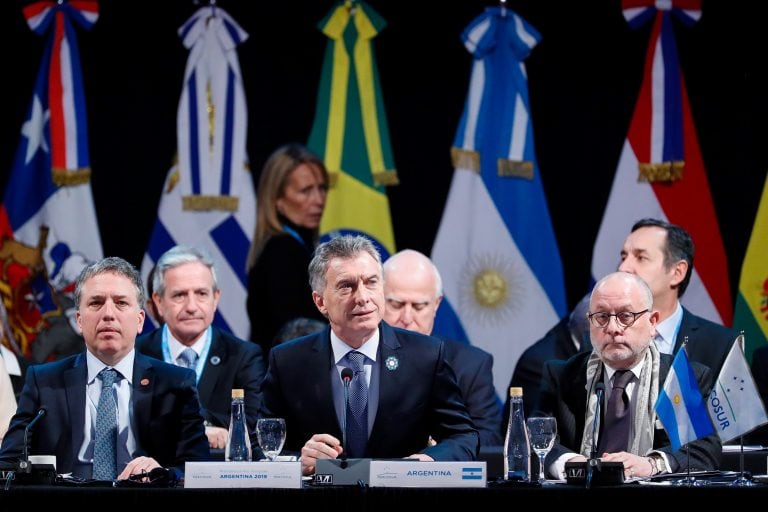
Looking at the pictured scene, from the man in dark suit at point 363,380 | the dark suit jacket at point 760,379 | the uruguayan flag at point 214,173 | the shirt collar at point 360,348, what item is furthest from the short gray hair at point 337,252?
the uruguayan flag at point 214,173

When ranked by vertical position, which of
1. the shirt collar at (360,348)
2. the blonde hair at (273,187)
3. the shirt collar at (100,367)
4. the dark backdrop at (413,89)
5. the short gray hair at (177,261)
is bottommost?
the shirt collar at (100,367)

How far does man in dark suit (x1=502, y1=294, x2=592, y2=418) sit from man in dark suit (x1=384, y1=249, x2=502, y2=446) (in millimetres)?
463

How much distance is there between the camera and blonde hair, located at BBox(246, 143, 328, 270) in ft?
25.6

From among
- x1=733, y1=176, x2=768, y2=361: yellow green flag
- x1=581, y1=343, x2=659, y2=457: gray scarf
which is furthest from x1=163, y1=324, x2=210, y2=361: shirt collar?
x1=733, y1=176, x2=768, y2=361: yellow green flag

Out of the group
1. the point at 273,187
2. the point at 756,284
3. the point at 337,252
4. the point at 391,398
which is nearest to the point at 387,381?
the point at 391,398

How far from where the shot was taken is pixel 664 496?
386 centimetres

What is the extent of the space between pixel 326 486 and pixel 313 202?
3.95 meters

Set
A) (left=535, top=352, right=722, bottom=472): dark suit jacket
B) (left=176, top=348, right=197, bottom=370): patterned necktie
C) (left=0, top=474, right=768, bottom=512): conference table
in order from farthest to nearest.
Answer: (left=176, top=348, right=197, bottom=370): patterned necktie → (left=535, top=352, right=722, bottom=472): dark suit jacket → (left=0, top=474, right=768, bottom=512): conference table

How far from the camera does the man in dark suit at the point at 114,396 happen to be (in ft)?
15.3

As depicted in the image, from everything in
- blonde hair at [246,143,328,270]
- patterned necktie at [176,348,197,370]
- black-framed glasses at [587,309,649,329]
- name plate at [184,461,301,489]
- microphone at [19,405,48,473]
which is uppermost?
blonde hair at [246,143,328,270]

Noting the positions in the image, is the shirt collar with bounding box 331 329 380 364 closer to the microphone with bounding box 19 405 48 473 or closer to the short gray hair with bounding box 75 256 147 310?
the short gray hair with bounding box 75 256 147 310

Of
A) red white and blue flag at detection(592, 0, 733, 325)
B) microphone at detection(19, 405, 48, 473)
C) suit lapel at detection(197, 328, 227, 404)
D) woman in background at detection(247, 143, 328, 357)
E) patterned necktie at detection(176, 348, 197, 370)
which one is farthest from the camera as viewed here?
woman in background at detection(247, 143, 328, 357)

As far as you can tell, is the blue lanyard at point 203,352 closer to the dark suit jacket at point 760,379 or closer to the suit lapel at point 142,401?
the suit lapel at point 142,401

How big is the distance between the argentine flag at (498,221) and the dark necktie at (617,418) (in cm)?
275
